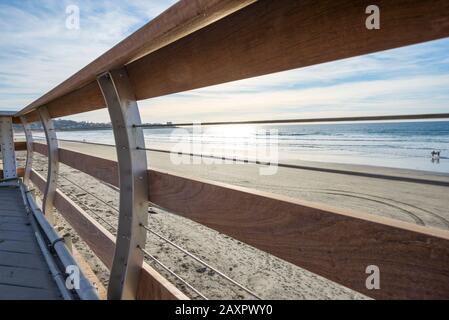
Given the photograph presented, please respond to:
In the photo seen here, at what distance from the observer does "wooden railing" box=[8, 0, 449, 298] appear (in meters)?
0.54

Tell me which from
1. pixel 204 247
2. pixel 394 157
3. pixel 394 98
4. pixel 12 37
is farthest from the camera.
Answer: pixel 394 98

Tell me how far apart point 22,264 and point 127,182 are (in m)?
1.24

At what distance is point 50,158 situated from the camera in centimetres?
285

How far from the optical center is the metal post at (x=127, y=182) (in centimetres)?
119

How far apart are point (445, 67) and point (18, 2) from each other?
16.7 m

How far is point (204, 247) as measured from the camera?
3934mm

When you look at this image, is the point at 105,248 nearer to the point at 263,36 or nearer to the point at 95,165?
the point at 95,165

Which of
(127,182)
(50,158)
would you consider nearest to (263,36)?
(127,182)

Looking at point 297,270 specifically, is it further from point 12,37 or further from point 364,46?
point 12,37

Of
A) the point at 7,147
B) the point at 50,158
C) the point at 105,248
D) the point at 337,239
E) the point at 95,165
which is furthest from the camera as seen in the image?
the point at 7,147

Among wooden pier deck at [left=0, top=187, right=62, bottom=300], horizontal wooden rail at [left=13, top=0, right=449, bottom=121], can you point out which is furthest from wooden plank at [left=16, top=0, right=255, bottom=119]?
wooden pier deck at [left=0, top=187, right=62, bottom=300]
